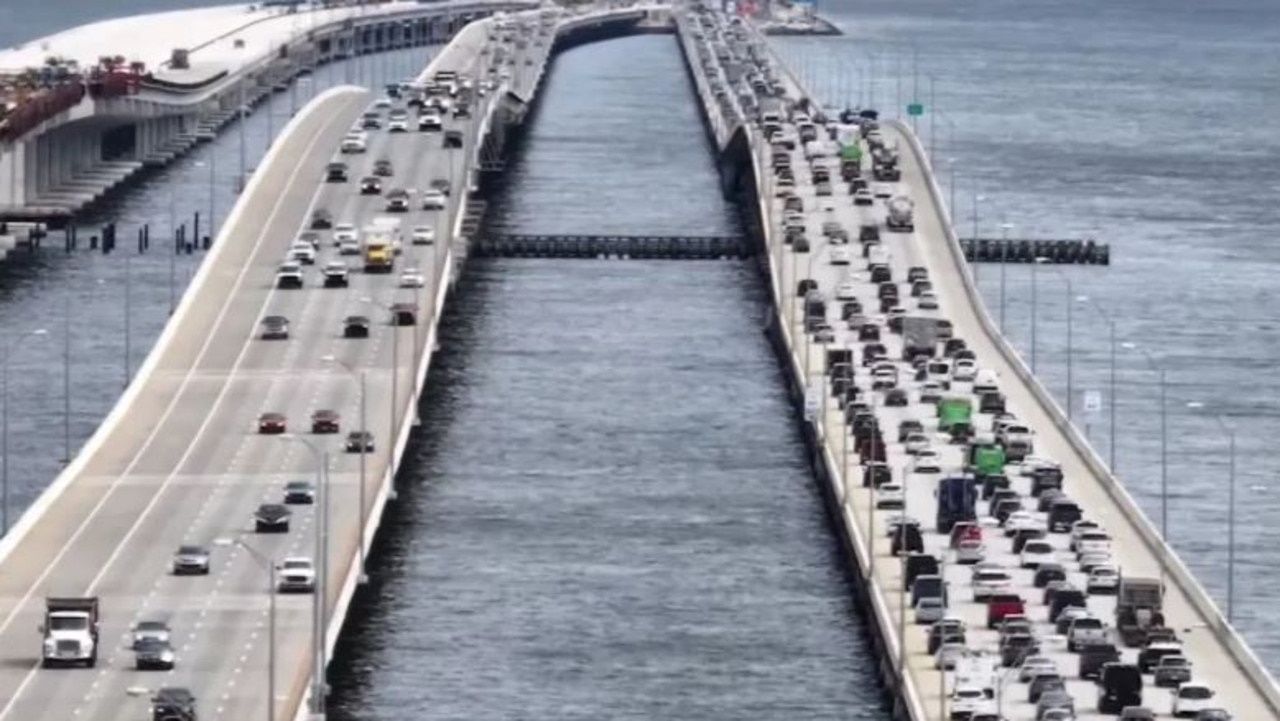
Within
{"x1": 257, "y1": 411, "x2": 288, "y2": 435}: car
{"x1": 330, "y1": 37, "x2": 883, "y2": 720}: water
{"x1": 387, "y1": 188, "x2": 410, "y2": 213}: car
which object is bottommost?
{"x1": 330, "y1": 37, "x2": 883, "y2": 720}: water

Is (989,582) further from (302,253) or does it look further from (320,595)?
(302,253)

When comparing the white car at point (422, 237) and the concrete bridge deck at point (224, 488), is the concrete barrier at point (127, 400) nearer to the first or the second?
the concrete bridge deck at point (224, 488)

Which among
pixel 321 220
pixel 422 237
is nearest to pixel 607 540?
pixel 422 237

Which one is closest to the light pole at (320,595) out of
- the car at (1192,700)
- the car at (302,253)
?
the car at (1192,700)

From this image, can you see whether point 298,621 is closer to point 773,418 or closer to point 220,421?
point 220,421

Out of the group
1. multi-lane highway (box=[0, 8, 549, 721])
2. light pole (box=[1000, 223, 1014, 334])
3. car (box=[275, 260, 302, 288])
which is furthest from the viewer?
light pole (box=[1000, 223, 1014, 334])

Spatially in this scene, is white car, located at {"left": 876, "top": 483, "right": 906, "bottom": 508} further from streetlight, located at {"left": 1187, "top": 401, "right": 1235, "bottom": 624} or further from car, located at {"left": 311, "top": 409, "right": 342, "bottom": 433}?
car, located at {"left": 311, "top": 409, "right": 342, "bottom": 433}

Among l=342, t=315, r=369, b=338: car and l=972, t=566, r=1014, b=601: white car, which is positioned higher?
l=342, t=315, r=369, b=338: car

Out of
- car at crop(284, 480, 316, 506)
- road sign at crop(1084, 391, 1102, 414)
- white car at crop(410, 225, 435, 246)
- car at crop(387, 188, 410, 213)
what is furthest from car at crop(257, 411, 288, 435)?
car at crop(387, 188, 410, 213)
